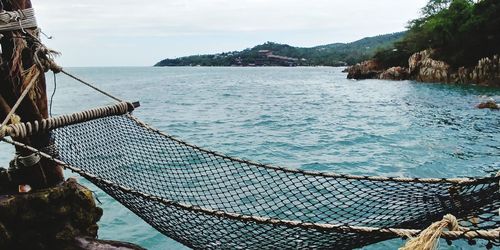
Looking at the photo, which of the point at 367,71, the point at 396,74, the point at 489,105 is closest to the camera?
the point at 489,105

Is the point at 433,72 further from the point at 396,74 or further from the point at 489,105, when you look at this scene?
the point at 489,105

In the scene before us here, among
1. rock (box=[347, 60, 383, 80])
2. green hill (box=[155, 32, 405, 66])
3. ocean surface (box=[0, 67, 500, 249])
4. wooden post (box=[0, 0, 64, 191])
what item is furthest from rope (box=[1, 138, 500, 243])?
green hill (box=[155, 32, 405, 66])

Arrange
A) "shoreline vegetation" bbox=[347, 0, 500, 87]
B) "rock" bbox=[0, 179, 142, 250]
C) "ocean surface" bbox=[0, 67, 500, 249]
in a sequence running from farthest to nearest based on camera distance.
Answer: "shoreline vegetation" bbox=[347, 0, 500, 87] < "ocean surface" bbox=[0, 67, 500, 249] < "rock" bbox=[0, 179, 142, 250]

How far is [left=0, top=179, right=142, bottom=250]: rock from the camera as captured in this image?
318 cm

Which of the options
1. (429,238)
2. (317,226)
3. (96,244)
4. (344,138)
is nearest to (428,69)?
(344,138)

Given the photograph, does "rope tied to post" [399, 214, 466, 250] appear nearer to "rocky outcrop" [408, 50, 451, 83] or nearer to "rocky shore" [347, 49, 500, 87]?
"rocky shore" [347, 49, 500, 87]

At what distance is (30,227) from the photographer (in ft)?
10.8

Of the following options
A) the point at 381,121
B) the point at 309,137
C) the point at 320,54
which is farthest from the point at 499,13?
the point at 320,54

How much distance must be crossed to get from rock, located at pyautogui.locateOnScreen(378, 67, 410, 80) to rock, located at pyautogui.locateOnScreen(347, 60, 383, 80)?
10.9ft

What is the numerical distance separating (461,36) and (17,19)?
1824 inches

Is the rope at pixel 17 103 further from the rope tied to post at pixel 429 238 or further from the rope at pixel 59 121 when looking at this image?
the rope tied to post at pixel 429 238

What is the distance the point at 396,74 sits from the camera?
5141 centimetres

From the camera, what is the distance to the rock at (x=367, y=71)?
2292 inches

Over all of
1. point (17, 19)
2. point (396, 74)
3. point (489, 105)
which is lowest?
point (489, 105)
